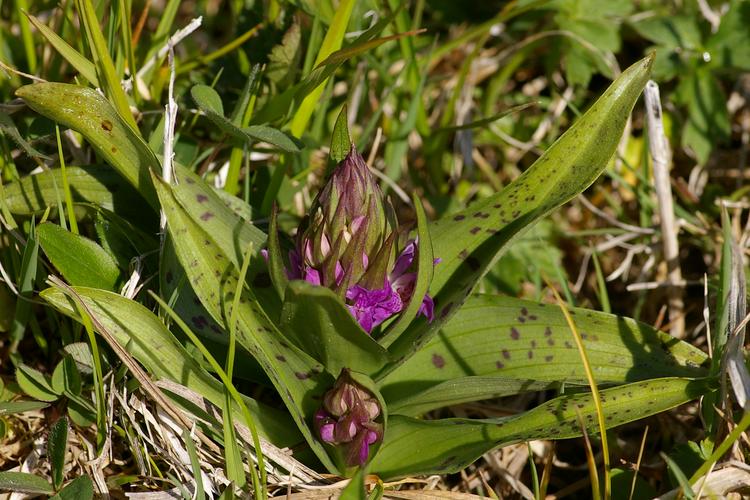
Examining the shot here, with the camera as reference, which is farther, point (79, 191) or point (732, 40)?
point (732, 40)

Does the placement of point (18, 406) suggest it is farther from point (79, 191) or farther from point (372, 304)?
point (372, 304)

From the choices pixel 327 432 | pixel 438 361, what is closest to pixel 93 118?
pixel 327 432

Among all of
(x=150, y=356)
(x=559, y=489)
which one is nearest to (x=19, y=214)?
(x=150, y=356)

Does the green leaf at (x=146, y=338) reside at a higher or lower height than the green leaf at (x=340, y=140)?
lower

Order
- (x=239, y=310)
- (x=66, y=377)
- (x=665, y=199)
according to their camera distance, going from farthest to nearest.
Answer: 1. (x=665, y=199)
2. (x=66, y=377)
3. (x=239, y=310)

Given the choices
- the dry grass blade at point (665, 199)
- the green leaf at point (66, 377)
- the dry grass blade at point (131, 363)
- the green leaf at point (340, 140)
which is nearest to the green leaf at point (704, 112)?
the dry grass blade at point (665, 199)

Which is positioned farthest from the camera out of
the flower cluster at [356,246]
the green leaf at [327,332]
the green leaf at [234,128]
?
the green leaf at [234,128]

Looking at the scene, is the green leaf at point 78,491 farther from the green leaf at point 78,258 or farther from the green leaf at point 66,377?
the green leaf at point 78,258
